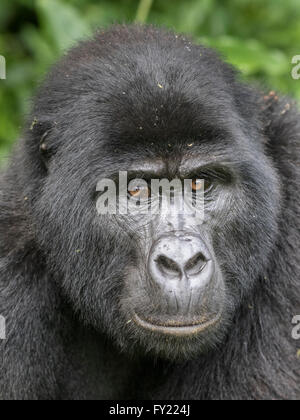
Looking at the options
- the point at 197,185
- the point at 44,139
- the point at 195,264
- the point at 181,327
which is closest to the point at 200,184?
the point at 197,185

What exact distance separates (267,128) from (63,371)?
2.22 metres

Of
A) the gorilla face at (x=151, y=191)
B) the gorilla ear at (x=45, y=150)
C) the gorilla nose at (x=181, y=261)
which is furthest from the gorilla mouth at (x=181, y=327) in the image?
the gorilla ear at (x=45, y=150)

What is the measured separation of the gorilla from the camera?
4.49 metres

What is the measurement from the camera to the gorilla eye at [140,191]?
4645 mm

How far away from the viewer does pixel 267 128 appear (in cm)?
530

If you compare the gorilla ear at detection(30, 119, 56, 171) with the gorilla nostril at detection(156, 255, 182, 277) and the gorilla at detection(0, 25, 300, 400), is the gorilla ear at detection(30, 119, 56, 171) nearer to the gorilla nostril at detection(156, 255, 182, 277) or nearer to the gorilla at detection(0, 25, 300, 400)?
the gorilla at detection(0, 25, 300, 400)

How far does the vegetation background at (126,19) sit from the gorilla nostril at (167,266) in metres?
3.83

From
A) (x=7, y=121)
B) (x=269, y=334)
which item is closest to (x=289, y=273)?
(x=269, y=334)

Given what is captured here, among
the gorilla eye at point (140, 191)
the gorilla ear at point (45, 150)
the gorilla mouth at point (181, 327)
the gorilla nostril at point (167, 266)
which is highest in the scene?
the gorilla ear at point (45, 150)

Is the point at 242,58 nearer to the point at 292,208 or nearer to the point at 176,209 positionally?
the point at 292,208

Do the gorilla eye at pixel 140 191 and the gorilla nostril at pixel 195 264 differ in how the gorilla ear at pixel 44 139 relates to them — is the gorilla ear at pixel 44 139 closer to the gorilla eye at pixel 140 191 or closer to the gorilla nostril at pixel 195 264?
the gorilla eye at pixel 140 191

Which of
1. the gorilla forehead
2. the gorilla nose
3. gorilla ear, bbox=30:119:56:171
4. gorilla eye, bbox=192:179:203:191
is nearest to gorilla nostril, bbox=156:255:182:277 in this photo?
the gorilla nose

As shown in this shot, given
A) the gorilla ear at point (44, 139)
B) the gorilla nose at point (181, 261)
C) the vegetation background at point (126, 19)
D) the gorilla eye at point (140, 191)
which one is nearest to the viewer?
the gorilla nose at point (181, 261)

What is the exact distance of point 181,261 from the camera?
4.20 m
